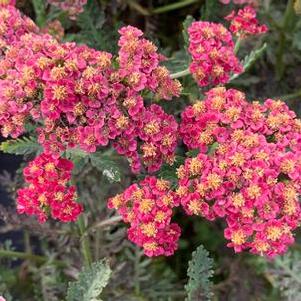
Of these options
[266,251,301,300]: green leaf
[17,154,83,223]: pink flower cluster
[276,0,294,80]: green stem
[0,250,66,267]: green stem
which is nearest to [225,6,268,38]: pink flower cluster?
[276,0,294,80]: green stem

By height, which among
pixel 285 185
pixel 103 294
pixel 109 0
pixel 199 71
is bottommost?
pixel 103 294

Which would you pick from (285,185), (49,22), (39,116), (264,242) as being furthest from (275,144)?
(49,22)

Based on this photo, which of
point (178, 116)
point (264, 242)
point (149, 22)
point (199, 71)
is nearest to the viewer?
point (264, 242)

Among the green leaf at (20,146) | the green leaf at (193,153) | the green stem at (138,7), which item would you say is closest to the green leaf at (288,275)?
the green leaf at (193,153)

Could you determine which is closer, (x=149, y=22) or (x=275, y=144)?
(x=275, y=144)

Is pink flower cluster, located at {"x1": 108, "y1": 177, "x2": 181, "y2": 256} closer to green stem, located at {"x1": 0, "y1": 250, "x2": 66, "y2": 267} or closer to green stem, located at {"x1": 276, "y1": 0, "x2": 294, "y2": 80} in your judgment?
green stem, located at {"x1": 0, "y1": 250, "x2": 66, "y2": 267}

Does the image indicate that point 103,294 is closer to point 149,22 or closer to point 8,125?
point 8,125
